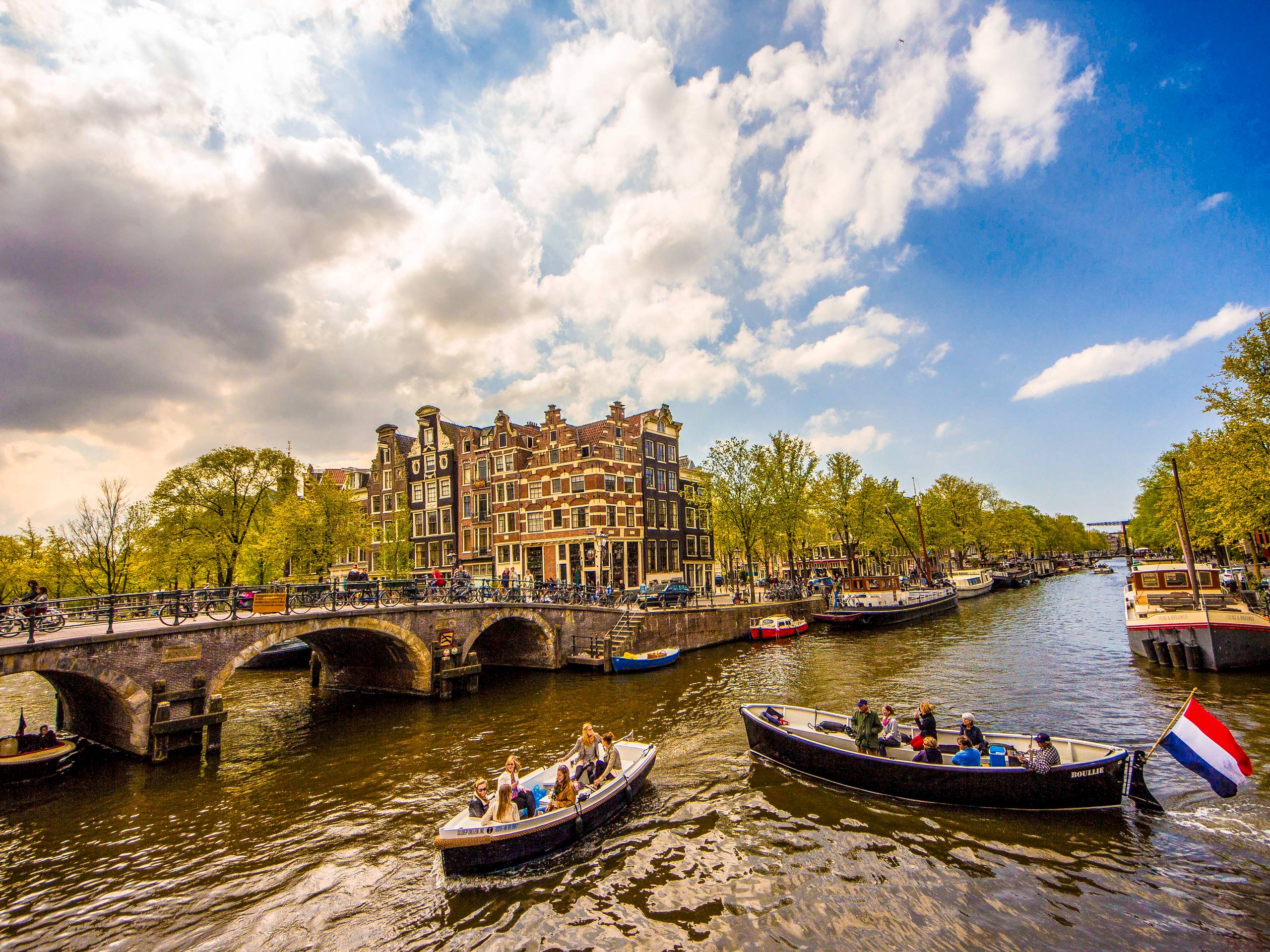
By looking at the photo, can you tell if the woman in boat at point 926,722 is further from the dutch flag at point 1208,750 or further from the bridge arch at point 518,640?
the bridge arch at point 518,640

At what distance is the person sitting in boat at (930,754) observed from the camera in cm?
1306

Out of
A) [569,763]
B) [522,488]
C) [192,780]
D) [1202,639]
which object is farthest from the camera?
[522,488]

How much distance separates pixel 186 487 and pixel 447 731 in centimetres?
3706

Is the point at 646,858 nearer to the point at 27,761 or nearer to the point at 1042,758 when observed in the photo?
the point at 1042,758

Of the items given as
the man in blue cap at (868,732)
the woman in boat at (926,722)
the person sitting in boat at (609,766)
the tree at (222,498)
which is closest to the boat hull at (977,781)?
the man in blue cap at (868,732)

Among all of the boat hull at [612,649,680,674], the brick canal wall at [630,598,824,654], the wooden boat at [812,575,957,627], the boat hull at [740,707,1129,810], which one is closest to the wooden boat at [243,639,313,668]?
the boat hull at [612,649,680,674]

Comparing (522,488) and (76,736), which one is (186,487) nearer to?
(522,488)

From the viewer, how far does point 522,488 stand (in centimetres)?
5166

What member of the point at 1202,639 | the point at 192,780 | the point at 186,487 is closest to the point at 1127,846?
the point at 1202,639

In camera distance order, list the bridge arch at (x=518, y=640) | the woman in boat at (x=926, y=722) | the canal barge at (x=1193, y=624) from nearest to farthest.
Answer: the woman in boat at (x=926, y=722), the canal barge at (x=1193, y=624), the bridge arch at (x=518, y=640)

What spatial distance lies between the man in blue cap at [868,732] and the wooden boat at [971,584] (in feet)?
209

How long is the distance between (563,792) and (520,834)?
134 cm

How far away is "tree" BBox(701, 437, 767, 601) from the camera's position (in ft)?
168

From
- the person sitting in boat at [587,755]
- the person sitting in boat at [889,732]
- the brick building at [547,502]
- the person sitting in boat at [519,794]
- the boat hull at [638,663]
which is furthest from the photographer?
the brick building at [547,502]
